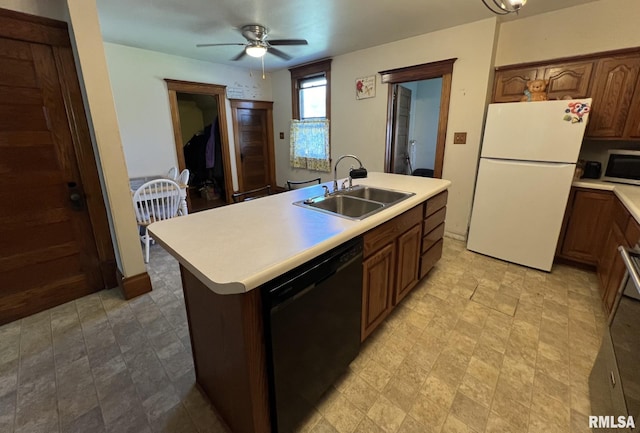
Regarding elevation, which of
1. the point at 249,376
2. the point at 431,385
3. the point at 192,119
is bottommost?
the point at 431,385

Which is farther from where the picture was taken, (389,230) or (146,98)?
(146,98)

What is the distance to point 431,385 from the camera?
1521 millimetres

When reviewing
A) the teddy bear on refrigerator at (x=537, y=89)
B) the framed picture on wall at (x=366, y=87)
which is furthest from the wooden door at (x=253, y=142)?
the teddy bear on refrigerator at (x=537, y=89)

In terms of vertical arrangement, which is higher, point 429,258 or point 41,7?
point 41,7

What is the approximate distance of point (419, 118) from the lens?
532 centimetres

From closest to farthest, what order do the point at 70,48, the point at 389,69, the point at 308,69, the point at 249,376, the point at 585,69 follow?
the point at 249,376
the point at 70,48
the point at 585,69
the point at 389,69
the point at 308,69

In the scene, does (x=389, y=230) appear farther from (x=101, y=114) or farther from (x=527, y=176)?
(x=101, y=114)

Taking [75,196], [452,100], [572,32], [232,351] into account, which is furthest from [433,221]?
[75,196]

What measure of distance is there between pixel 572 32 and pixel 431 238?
8.15 feet

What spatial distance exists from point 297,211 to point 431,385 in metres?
1.25

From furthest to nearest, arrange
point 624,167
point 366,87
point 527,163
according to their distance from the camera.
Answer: point 366,87, point 527,163, point 624,167

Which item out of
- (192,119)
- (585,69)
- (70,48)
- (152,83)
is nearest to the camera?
(70,48)

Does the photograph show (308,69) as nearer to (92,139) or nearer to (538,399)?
(92,139)

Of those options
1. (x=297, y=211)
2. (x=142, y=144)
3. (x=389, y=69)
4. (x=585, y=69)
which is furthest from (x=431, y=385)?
(x=142, y=144)
